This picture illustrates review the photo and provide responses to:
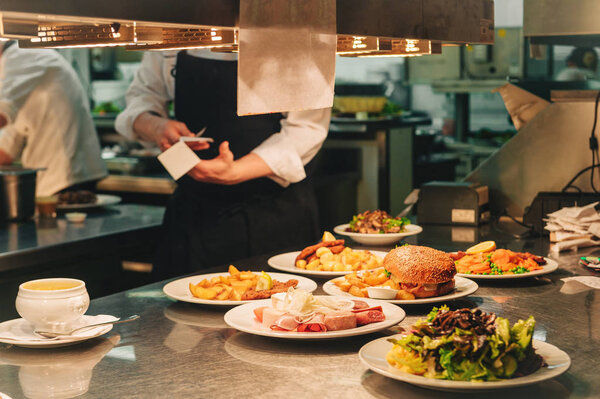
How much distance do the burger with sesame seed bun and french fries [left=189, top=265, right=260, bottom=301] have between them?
1.09 ft

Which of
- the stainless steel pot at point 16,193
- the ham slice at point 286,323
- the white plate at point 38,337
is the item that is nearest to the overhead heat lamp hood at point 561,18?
the ham slice at point 286,323

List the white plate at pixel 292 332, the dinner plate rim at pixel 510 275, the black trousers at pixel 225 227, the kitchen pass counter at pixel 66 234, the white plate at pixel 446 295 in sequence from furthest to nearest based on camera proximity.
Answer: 1. the black trousers at pixel 225 227
2. the kitchen pass counter at pixel 66 234
3. the dinner plate rim at pixel 510 275
4. the white plate at pixel 446 295
5. the white plate at pixel 292 332

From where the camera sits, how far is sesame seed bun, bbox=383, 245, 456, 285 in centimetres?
164

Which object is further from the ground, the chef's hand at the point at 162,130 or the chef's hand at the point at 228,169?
the chef's hand at the point at 162,130

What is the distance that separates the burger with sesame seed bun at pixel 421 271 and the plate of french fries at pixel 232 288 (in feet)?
0.73

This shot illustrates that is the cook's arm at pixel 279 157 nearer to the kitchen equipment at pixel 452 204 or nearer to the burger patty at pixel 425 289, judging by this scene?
the kitchen equipment at pixel 452 204

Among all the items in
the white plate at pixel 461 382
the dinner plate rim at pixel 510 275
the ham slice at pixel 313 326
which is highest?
the ham slice at pixel 313 326

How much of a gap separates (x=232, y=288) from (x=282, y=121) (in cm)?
140

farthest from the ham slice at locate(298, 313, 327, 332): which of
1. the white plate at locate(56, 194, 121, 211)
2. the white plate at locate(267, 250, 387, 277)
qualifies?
the white plate at locate(56, 194, 121, 211)

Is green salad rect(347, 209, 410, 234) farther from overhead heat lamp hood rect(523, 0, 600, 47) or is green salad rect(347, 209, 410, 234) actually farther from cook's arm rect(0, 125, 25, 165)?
cook's arm rect(0, 125, 25, 165)

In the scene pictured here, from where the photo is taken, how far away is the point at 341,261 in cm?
202

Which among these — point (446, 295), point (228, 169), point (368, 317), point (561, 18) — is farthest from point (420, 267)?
point (561, 18)

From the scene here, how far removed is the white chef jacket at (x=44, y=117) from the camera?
3.96 metres

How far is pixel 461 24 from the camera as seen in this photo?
196 cm
